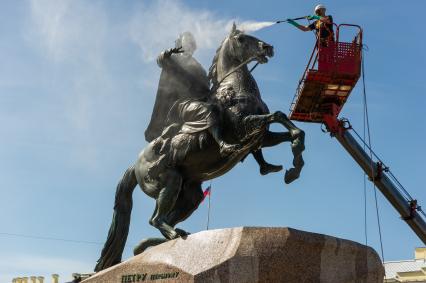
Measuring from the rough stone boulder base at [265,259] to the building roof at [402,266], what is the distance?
30.4 m

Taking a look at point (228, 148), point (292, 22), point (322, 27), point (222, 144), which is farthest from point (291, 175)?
point (322, 27)

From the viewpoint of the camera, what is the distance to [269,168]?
999 cm

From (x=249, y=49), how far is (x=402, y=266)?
3012 centimetres

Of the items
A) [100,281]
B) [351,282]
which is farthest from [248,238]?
[100,281]

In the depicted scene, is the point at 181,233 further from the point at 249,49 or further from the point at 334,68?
the point at 334,68

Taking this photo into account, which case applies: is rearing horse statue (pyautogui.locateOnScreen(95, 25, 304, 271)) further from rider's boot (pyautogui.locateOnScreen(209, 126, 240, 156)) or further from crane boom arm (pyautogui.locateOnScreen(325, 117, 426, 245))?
crane boom arm (pyautogui.locateOnScreen(325, 117, 426, 245))

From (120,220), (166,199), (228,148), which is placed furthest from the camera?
(120,220)

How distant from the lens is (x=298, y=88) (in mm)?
20266

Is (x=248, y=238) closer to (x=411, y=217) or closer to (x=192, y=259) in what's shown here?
(x=192, y=259)

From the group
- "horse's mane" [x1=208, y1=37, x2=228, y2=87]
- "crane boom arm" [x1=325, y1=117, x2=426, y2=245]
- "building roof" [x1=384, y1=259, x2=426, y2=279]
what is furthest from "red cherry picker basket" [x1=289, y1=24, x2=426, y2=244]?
"building roof" [x1=384, y1=259, x2=426, y2=279]

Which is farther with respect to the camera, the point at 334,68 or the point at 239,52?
the point at 334,68

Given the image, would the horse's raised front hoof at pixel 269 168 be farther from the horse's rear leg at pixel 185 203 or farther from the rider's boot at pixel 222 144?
the horse's rear leg at pixel 185 203

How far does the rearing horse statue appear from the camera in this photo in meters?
9.47

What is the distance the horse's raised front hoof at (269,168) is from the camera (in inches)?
391
